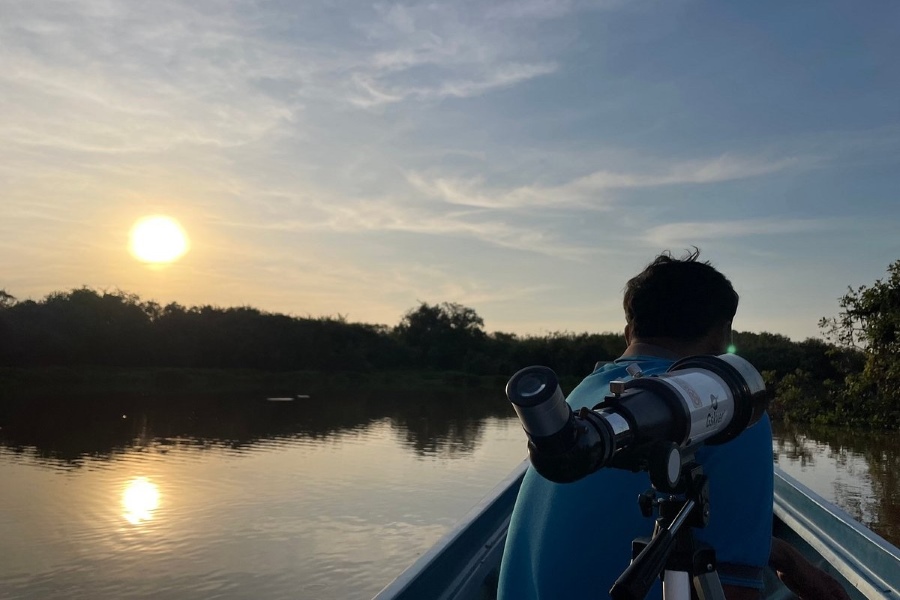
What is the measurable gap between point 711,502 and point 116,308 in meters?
43.4

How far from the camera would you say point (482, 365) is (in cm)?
5259

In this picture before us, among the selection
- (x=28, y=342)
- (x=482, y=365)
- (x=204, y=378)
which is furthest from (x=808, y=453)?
(x=482, y=365)

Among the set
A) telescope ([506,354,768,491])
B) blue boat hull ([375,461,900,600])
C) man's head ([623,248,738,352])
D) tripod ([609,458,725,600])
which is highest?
man's head ([623,248,738,352])

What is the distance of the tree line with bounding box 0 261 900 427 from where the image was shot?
46.7 feet

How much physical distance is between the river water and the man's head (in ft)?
19.3

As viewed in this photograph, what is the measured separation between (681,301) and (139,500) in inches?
414

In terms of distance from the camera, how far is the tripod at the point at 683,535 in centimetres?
113

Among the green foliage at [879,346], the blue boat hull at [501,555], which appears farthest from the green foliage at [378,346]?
the blue boat hull at [501,555]

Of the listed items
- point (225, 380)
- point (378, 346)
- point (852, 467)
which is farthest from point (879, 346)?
Answer: point (378, 346)

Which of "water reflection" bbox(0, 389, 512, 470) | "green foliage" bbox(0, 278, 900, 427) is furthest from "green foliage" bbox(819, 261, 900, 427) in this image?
"water reflection" bbox(0, 389, 512, 470)

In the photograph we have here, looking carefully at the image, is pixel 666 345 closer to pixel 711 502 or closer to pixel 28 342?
pixel 711 502

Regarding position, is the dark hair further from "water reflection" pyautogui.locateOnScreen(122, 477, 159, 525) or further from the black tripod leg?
"water reflection" pyautogui.locateOnScreen(122, 477, 159, 525)

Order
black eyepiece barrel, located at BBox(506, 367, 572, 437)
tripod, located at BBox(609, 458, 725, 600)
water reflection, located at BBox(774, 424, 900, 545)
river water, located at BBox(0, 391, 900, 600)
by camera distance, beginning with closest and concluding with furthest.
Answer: black eyepiece barrel, located at BBox(506, 367, 572, 437), tripod, located at BBox(609, 458, 725, 600), river water, located at BBox(0, 391, 900, 600), water reflection, located at BBox(774, 424, 900, 545)

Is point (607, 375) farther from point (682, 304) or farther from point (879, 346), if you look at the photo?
point (879, 346)
